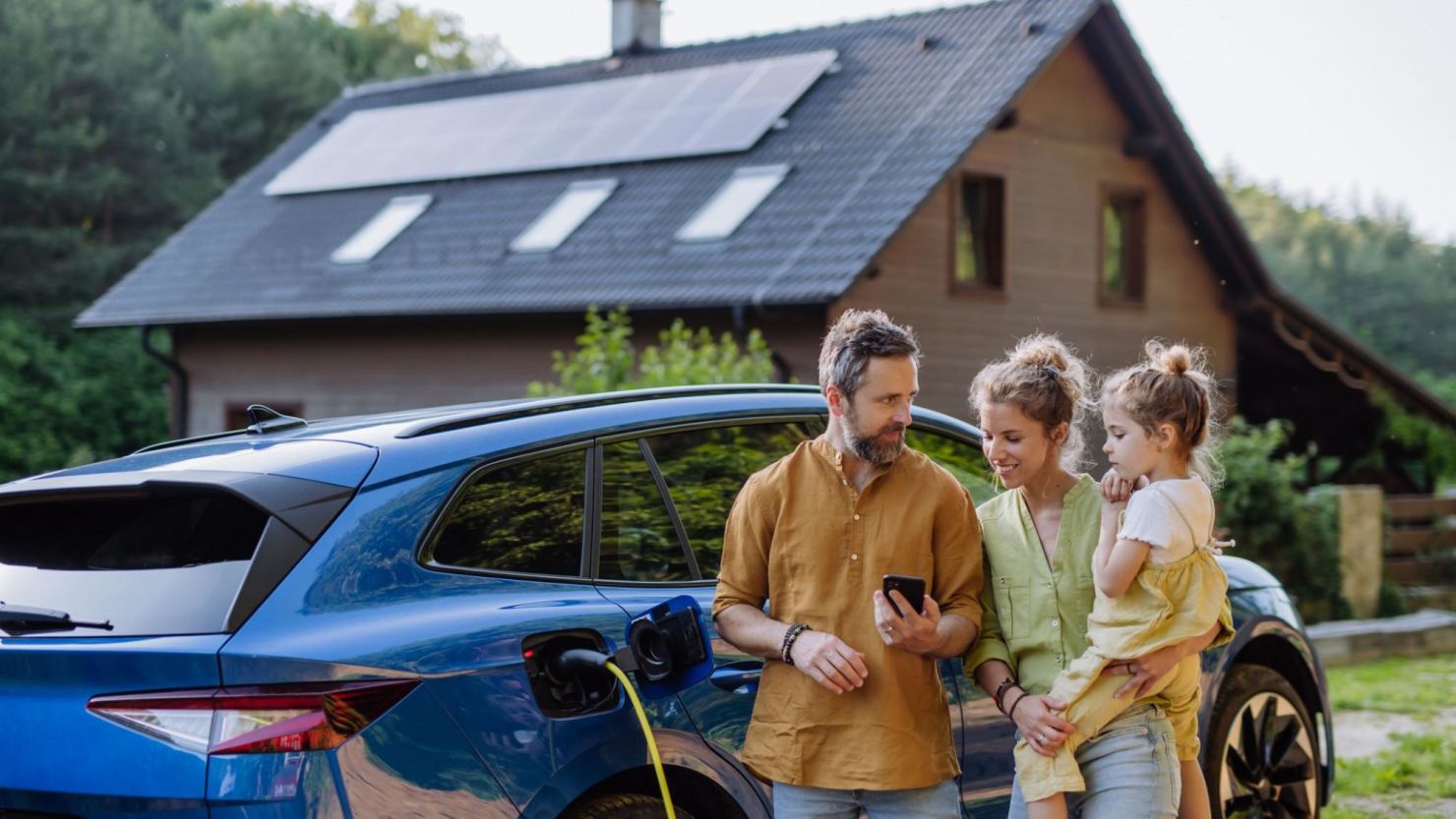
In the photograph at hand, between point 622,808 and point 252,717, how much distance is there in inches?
36.5

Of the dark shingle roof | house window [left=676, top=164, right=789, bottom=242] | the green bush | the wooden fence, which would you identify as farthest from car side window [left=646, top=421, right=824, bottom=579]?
house window [left=676, top=164, right=789, bottom=242]

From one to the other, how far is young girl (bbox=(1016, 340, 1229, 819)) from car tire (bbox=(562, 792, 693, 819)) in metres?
0.83

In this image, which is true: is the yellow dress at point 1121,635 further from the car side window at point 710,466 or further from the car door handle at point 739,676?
the car side window at point 710,466

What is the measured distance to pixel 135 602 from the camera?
11.9ft

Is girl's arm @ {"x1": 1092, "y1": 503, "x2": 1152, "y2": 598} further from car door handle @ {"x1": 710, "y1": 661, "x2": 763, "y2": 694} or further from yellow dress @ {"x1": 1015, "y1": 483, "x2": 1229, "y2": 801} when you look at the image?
car door handle @ {"x1": 710, "y1": 661, "x2": 763, "y2": 694}

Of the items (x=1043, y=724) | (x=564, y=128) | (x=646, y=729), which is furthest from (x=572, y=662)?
(x=564, y=128)

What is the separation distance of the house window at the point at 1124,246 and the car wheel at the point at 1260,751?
16.4 m

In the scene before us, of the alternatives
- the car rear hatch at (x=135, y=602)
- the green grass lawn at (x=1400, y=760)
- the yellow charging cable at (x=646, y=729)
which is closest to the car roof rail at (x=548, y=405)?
the car rear hatch at (x=135, y=602)

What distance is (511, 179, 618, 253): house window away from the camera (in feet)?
68.8

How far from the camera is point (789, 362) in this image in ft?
59.2

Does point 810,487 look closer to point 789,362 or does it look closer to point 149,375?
point 789,362

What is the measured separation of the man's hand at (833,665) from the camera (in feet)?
11.7

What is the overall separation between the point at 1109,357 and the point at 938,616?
1877 cm

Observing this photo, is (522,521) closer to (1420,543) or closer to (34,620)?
(34,620)
